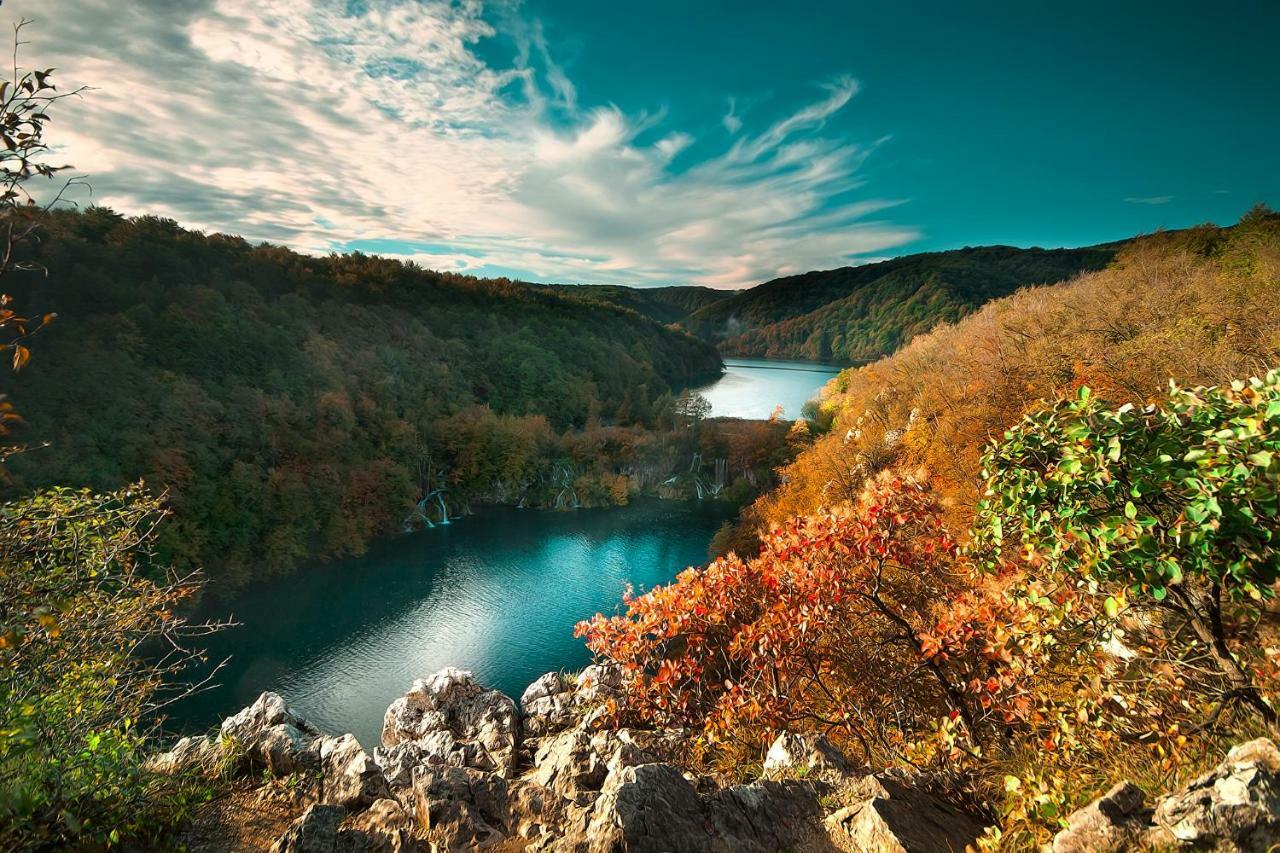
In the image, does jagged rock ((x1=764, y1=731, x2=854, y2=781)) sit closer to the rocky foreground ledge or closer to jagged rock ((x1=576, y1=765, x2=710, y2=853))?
the rocky foreground ledge

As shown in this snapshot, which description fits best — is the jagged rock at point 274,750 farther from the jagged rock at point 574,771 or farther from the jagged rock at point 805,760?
the jagged rock at point 805,760

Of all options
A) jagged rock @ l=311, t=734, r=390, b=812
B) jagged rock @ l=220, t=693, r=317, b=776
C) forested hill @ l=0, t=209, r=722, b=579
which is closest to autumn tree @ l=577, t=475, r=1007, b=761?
jagged rock @ l=311, t=734, r=390, b=812

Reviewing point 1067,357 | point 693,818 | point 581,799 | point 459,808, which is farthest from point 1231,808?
point 1067,357

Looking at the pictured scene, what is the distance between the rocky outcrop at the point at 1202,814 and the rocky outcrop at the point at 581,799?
3.95ft

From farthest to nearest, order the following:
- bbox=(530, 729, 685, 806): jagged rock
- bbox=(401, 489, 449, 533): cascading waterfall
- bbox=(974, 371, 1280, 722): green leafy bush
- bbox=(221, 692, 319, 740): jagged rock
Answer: bbox=(401, 489, 449, 533): cascading waterfall < bbox=(221, 692, 319, 740): jagged rock < bbox=(530, 729, 685, 806): jagged rock < bbox=(974, 371, 1280, 722): green leafy bush

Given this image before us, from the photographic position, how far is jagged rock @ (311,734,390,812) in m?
5.97

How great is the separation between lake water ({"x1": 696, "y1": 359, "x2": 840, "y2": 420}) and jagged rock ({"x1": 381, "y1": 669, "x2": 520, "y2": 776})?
5615cm

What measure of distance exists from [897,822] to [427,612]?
27.9m

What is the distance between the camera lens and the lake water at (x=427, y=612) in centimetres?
2147

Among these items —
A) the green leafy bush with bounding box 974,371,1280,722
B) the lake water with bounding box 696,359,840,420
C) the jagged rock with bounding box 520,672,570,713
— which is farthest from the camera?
the lake water with bounding box 696,359,840,420

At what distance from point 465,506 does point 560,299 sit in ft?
255

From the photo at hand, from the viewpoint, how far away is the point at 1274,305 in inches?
645

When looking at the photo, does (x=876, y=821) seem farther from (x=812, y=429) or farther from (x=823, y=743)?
(x=812, y=429)

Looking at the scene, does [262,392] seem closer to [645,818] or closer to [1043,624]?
[645,818]
